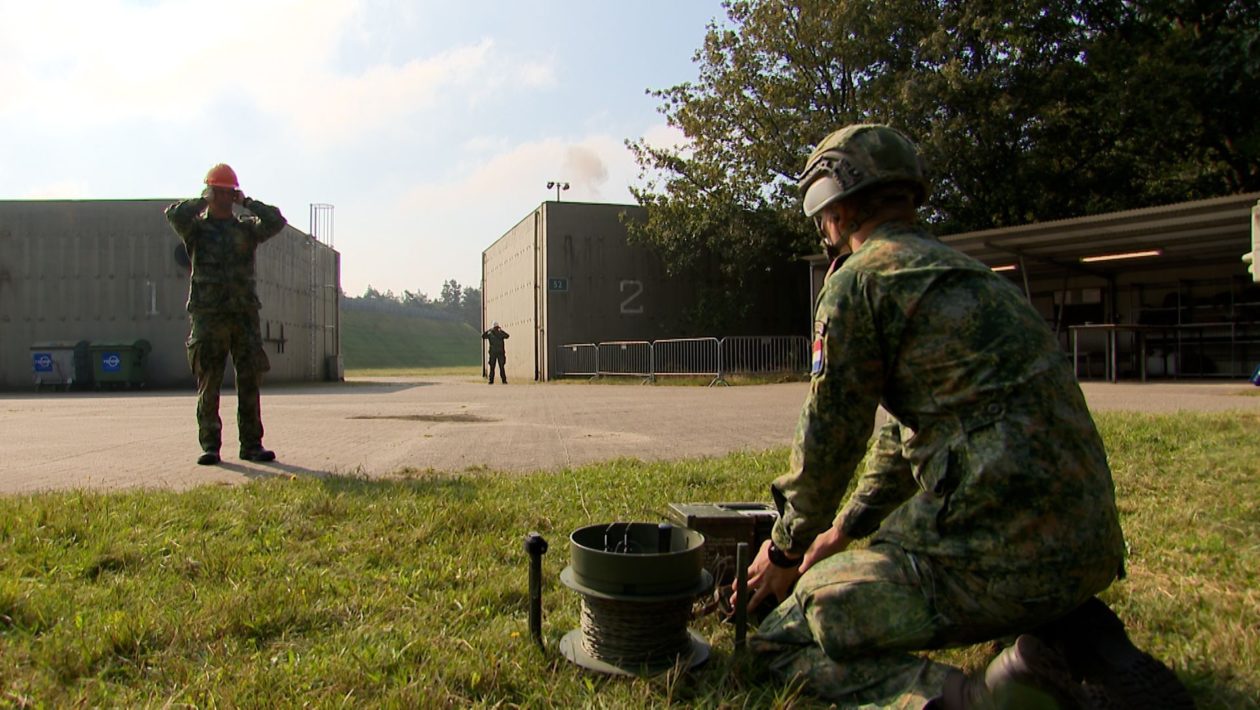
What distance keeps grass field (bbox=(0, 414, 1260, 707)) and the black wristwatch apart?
0.85ft

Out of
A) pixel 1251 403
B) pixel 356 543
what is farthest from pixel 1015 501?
pixel 1251 403

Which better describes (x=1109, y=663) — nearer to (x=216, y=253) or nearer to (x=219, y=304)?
(x=219, y=304)

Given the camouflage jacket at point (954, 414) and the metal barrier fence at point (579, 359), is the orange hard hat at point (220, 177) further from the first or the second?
the metal barrier fence at point (579, 359)

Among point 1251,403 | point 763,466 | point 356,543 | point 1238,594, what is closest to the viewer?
point 1238,594

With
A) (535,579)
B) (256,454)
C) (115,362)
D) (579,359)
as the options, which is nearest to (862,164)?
(535,579)

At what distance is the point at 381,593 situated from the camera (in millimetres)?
2607

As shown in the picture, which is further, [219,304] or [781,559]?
[219,304]

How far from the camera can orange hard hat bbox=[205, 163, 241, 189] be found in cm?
555

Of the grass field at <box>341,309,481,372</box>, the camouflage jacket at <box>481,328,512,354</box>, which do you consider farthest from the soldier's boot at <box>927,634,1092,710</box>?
the grass field at <box>341,309,481,372</box>

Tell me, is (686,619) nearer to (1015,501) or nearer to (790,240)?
(1015,501)

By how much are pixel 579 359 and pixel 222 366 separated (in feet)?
60.8

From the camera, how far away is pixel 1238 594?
105 inches

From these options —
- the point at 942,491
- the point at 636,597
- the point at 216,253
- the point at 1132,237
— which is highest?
the point at 1132,237

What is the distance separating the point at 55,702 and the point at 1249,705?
2.73m
